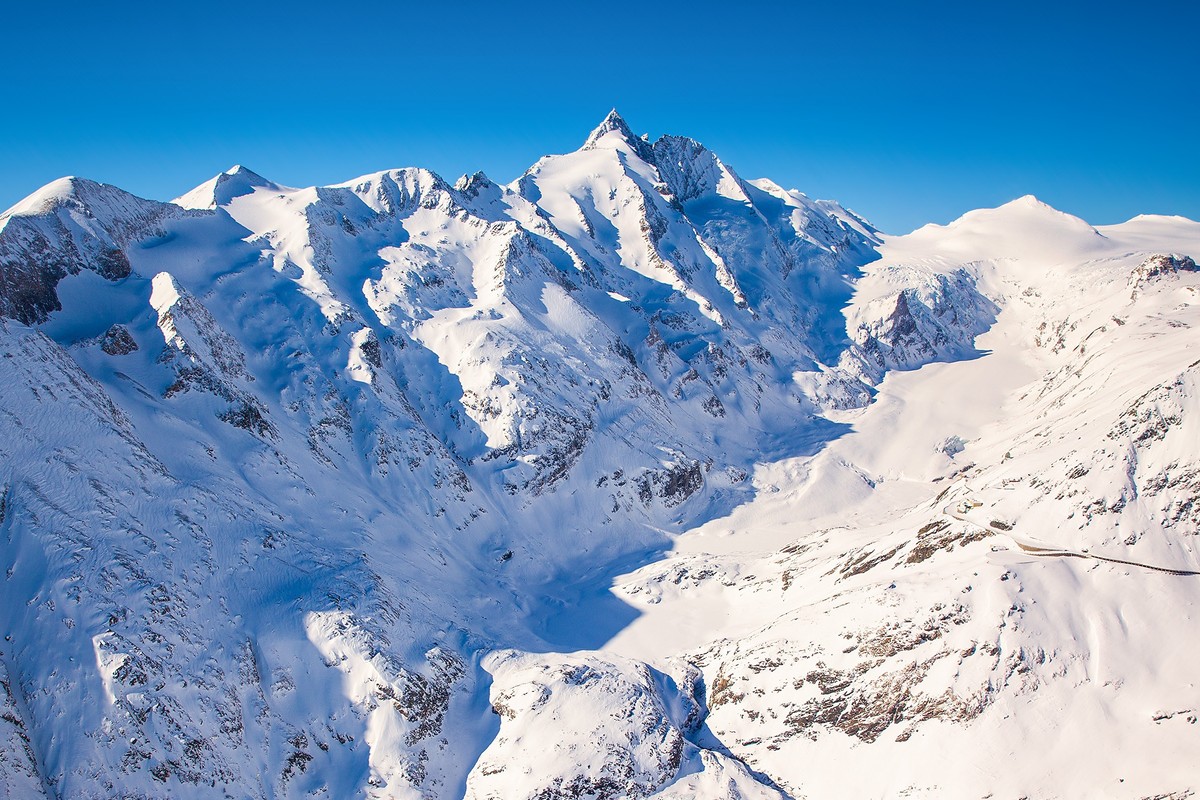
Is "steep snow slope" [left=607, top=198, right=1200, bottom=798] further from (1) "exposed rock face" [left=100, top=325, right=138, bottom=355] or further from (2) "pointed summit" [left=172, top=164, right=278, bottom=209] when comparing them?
(2) "pointed summit" [left=172, top=164, right=278, bottom=209]

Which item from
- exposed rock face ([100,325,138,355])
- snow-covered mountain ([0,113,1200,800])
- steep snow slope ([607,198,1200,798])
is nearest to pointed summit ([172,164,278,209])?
snow-covered mountain ([0,113,1200,800])

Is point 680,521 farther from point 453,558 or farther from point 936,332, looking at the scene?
point 936,332

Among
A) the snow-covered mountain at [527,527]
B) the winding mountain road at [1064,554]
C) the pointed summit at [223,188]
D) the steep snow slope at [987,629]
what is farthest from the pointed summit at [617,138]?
the winding mountain road at [1064,554]

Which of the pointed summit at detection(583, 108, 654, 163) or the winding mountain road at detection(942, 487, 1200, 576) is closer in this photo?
the winding mountain road at detection(942, 487, 1200, 576)

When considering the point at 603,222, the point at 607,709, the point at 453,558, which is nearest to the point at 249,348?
the point at 453,558

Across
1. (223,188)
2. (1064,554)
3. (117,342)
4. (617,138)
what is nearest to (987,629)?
(1064,554)
